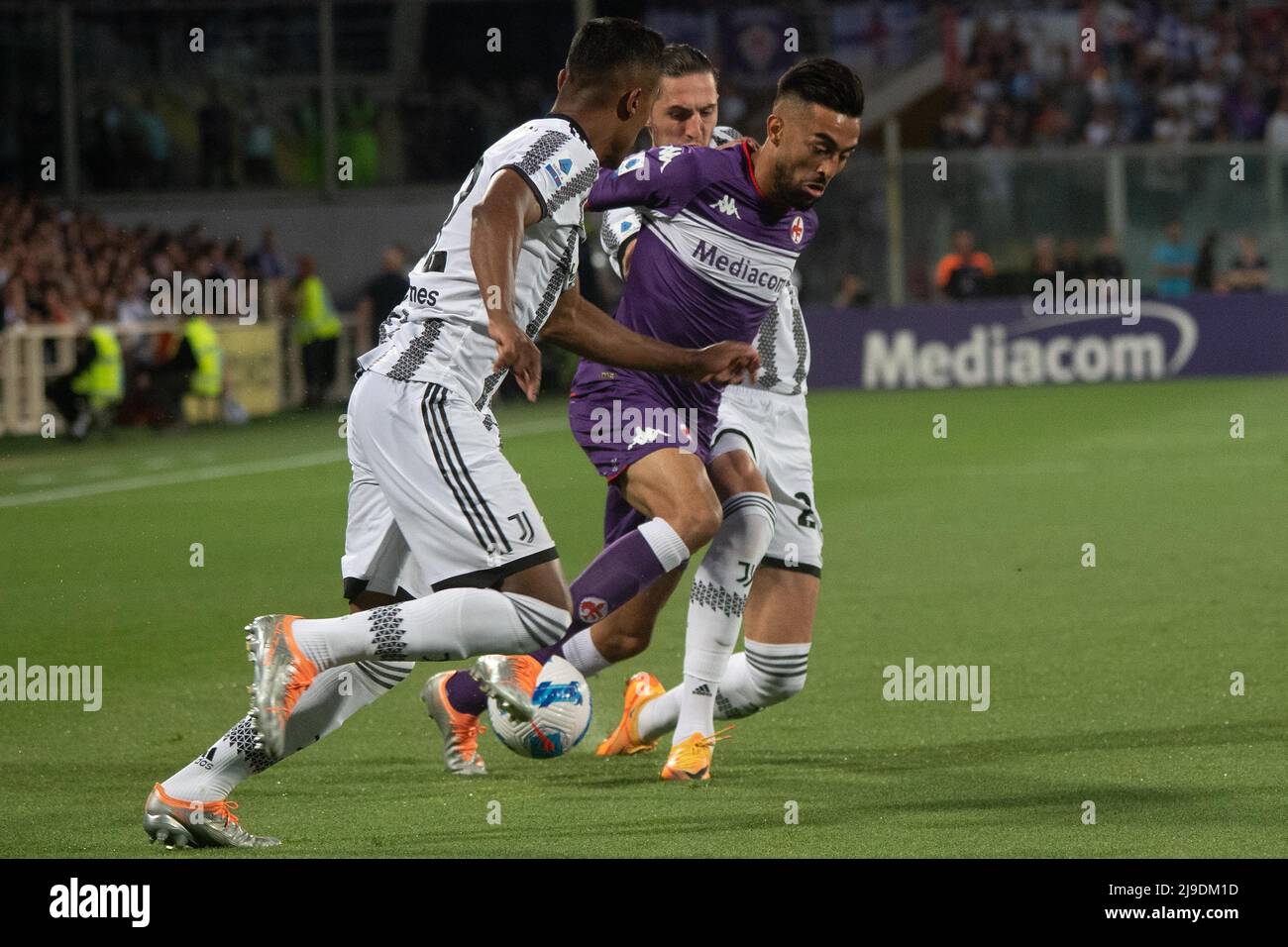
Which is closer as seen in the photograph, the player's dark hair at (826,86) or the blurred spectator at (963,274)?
the player's dark hair at (826,86)

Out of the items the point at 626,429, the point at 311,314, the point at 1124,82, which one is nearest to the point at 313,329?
the point at 311,314

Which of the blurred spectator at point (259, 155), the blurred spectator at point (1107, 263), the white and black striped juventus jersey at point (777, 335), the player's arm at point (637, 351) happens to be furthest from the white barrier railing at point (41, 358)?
the player's arm at point (637, 351)

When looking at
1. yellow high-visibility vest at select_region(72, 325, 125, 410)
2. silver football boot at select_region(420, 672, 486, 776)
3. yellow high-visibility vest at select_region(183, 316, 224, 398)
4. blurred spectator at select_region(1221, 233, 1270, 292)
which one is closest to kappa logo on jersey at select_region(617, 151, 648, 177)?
silver football boot at select_region(420, 672, 486, 776)

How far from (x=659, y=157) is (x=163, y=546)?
6.82m

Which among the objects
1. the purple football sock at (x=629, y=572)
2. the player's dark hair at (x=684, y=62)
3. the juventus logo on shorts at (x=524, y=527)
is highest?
the player's dark hair at (x=684, y=62)

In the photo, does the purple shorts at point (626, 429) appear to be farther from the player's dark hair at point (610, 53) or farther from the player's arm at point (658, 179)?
the player's dark hair at point (610, 53)

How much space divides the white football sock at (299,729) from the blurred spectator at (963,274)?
66.8 ft

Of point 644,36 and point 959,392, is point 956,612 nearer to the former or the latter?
point 644,36

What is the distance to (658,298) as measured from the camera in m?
6.30

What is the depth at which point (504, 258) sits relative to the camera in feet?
16.0

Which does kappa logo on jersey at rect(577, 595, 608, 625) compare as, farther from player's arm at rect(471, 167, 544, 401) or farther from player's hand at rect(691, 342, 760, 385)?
player's arm at rect(471, 167, 544, 401)

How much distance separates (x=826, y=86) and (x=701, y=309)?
30.4 inches

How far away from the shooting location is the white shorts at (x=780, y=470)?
650cm

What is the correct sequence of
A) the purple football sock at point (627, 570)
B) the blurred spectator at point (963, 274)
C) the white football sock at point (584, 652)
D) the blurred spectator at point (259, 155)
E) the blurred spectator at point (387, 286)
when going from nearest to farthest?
the purple football sock at point (627, 570), the white football sock at point (584, 652), the blurred spectator at point (387, 286), the blurred spectator at point (963, 274), the blurred spectator at point (259, 155)
